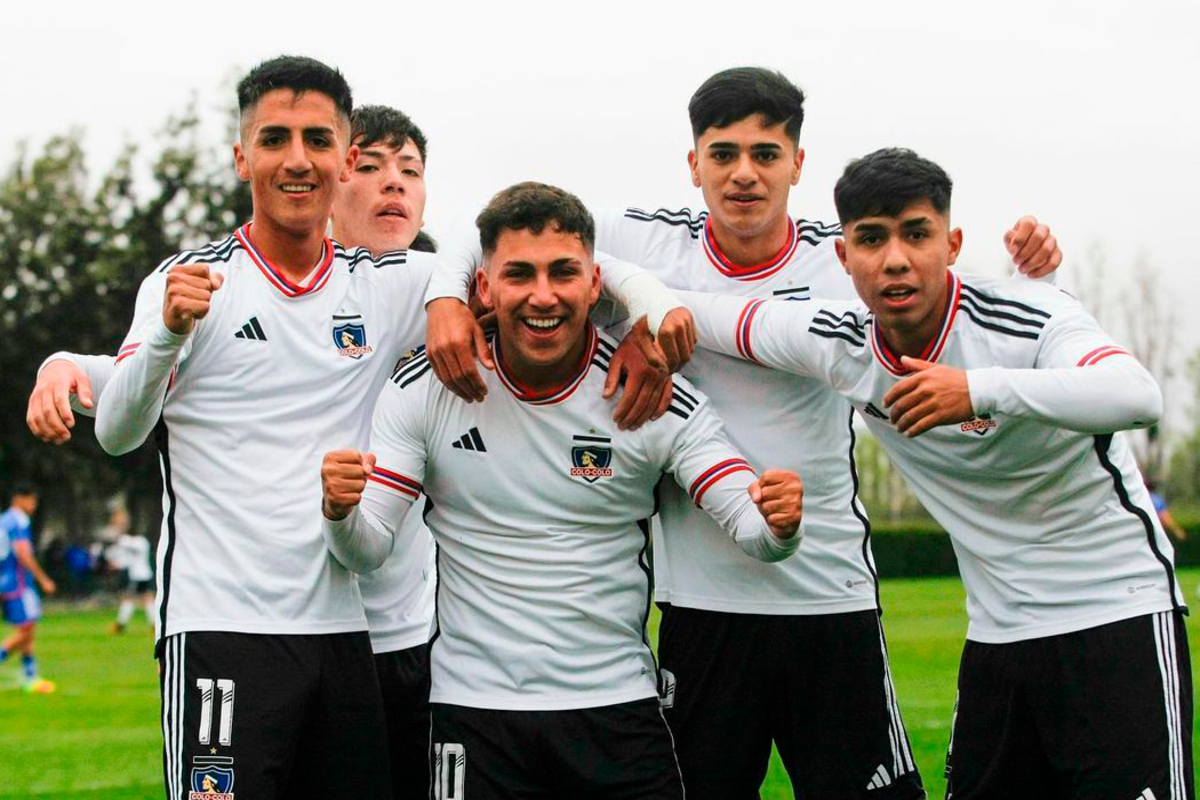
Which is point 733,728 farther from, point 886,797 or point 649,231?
point 649,231

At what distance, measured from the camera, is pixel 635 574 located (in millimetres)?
5078

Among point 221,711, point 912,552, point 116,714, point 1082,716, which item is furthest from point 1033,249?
point 912,552

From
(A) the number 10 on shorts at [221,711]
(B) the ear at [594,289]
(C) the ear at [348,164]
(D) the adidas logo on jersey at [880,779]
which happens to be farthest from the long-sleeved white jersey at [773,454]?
(A) the number 10 on shorts at [221,711]

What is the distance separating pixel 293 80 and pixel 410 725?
2.39 m

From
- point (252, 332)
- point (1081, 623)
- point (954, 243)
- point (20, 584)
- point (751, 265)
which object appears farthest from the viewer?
point (20, 584)

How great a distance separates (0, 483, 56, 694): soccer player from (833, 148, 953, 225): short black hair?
51.1ft

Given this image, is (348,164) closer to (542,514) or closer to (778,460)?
(542,514)

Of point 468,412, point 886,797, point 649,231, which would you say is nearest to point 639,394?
point 468,412

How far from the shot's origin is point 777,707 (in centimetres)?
539

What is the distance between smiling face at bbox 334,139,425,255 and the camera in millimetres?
6438

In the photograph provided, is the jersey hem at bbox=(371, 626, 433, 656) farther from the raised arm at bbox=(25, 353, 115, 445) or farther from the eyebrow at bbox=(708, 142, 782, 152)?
the eyebrow at bbox=(708, 142, 782, 152)

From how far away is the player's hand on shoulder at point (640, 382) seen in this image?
5.02m

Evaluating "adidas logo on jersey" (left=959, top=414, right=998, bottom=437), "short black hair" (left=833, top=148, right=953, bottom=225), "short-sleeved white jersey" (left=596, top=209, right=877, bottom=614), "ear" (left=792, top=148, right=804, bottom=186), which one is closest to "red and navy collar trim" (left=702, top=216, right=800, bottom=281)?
"short-sleeved white jersey" (left=596, top=209, right=877, bottom=614)

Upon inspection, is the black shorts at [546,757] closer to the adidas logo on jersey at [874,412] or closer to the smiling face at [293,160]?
the adidas logo on jersey at [874,412]
